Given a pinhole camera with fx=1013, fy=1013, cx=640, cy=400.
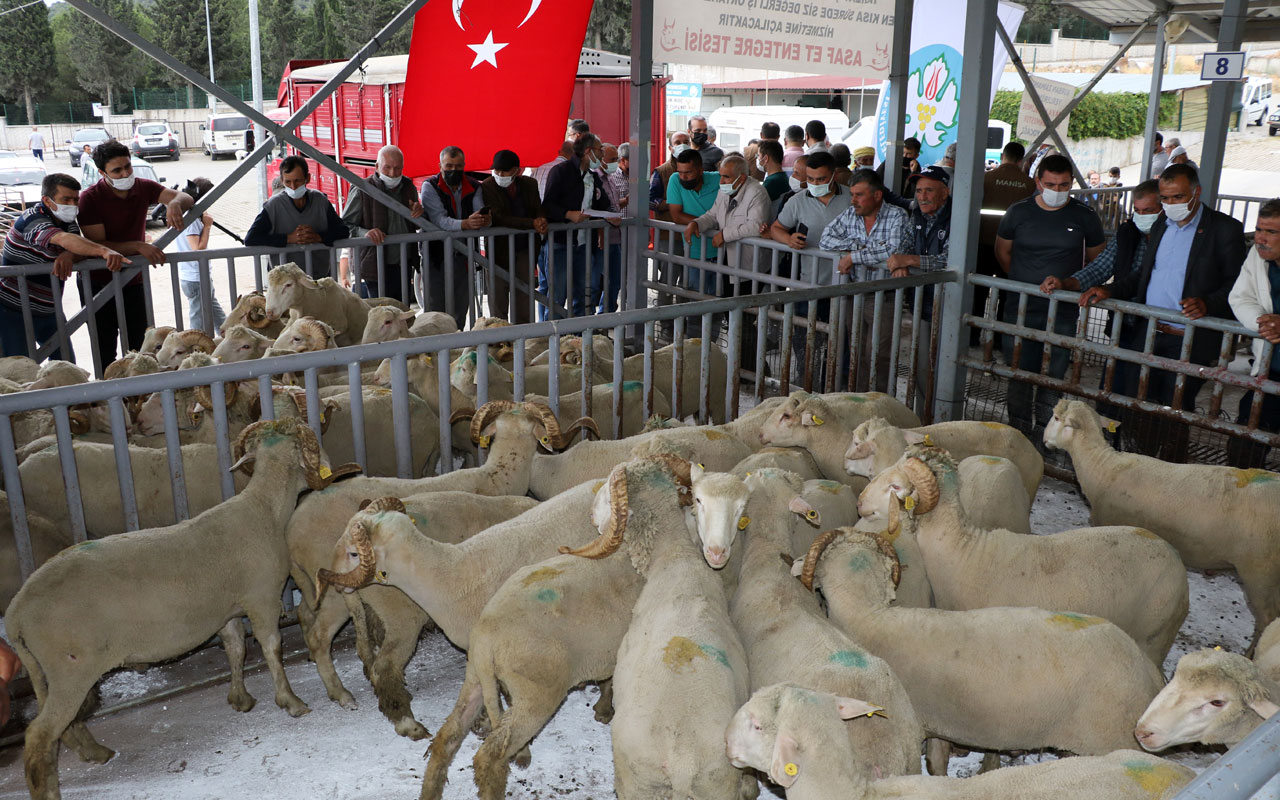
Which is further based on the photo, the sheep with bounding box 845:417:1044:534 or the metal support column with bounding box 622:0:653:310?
the metal support column with bounding box 622:0:653:310

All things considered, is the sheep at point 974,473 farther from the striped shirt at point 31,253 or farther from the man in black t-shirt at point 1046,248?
the striped shirt at point 31,253

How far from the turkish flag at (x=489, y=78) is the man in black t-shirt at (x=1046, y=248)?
12.2ft

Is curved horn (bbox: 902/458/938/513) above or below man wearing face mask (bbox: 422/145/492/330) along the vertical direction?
below

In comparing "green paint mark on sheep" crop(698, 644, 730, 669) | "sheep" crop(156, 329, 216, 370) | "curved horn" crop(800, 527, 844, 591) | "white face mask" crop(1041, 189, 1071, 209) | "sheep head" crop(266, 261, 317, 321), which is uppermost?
"white face mask" crop(1041, 189, 1071, 209)

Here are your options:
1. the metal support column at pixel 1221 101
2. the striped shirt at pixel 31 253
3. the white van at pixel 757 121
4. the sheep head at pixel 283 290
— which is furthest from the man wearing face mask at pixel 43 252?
the white van at pixel 757 121

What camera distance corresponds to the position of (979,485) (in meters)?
4.74

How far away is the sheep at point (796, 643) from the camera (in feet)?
10.0

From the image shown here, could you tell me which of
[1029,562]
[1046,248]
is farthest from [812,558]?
[1046,248]

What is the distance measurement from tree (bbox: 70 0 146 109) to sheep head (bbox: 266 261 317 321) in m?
55.9

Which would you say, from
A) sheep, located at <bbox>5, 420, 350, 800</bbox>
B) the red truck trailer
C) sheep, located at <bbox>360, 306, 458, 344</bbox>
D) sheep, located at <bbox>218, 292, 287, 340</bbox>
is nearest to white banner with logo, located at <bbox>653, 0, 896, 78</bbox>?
sheep, located at <bbox>360, 306, 458, 344</bbox>

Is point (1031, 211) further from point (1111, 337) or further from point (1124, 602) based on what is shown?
point (1124, 602)

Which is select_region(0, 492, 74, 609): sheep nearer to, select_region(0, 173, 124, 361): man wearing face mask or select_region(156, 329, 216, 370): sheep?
select_region(156, 329, 216, 370): sheep

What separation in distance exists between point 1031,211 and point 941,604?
3.77 metres

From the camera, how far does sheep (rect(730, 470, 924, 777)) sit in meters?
3.05
